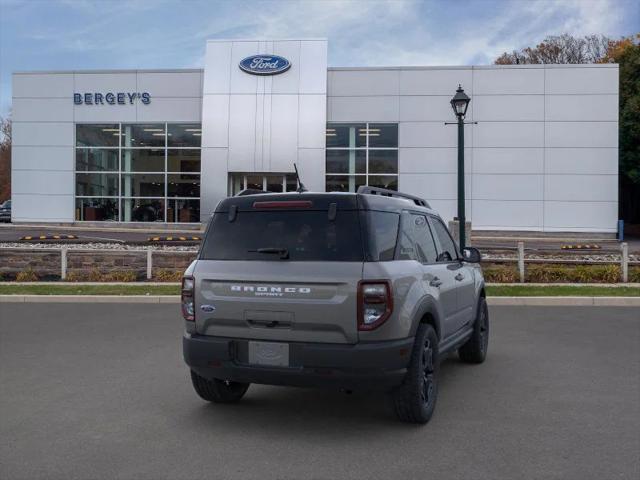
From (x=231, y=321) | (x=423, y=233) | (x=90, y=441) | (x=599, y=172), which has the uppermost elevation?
(x=599, y=172)

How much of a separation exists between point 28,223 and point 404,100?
19512mm

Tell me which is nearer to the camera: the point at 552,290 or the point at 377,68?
the point at 552,290

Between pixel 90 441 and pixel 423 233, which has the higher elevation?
pixel 423 233

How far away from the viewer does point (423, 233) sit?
579 centimetres

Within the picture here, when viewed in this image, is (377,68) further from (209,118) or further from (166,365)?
(166,365)

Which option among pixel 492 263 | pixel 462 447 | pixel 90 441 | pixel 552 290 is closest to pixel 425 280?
pixel 462 447

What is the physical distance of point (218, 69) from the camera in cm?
3000

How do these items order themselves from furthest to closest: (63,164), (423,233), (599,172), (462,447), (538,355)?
(63,164), (599,172), (538,355), (423,233), (462,447)

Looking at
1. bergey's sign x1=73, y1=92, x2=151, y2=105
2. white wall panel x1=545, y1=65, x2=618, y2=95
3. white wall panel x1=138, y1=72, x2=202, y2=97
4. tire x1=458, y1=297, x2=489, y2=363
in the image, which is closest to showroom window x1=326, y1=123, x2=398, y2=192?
white wall panel x1=138, y1=72, x2=202, y2=97

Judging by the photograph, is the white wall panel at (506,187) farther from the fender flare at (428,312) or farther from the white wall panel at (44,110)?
the fender flare at (428,312)

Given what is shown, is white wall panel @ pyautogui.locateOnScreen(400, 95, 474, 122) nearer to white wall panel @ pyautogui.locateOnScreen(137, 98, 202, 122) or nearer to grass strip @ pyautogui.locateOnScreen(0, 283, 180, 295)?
white wall panel @ pyautogui.locateOnScreen(137, 98, 202, 122)

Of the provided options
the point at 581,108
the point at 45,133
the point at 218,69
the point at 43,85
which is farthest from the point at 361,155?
the point at 43,85

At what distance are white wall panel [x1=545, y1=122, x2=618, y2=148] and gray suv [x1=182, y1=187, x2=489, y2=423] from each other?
84.1 ft

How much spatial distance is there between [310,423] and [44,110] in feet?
101
